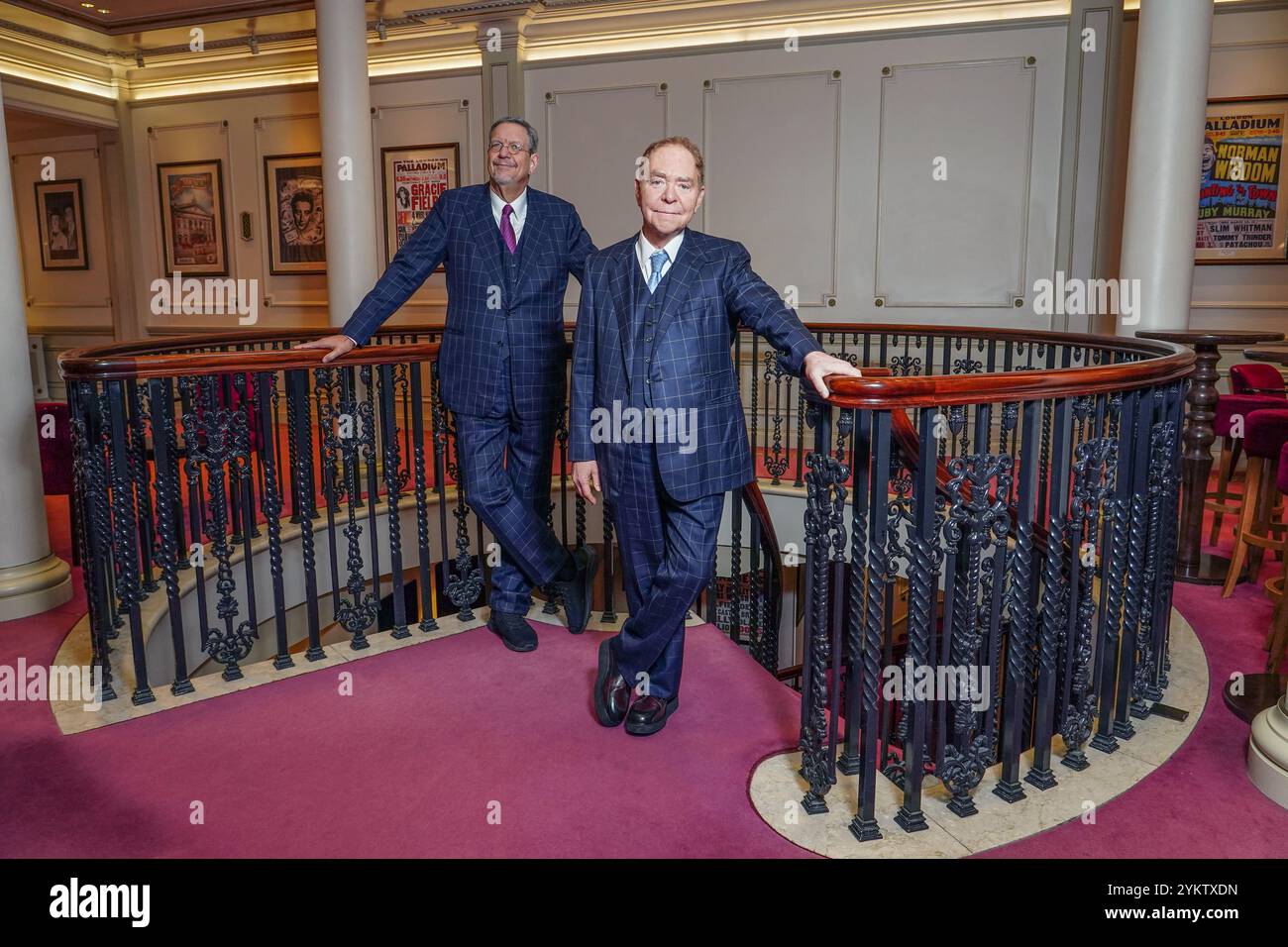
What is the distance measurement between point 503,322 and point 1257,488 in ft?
10.5

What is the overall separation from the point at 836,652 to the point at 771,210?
570cm

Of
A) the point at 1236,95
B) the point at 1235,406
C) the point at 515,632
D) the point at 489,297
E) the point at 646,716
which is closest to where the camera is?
the point at 646,716

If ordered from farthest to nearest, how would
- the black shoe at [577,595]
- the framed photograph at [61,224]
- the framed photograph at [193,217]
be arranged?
the framed photograph at [61,224], the framed photograph at [193,217], the black shoe at [577,595]

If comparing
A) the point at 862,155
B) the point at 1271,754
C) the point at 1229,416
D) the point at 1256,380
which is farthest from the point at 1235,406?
the point at 862,155

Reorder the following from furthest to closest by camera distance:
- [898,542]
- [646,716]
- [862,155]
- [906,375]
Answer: [862,155]
[906,375]
[898,542]
[646,716]

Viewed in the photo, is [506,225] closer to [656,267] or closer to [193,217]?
[656,267]

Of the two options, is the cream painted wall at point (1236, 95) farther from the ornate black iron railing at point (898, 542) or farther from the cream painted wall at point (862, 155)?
the ornate black iron railing at point (898, 542)

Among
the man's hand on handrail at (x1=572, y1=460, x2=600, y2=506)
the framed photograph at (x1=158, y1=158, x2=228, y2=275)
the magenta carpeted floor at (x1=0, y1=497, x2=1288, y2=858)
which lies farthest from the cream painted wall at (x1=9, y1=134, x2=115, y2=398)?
the man's hand on handrail at (x1=572, y1=460, x2=600, y2=506)

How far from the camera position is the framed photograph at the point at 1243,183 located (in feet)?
20.8

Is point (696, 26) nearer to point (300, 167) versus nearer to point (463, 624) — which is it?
point (300, 167)

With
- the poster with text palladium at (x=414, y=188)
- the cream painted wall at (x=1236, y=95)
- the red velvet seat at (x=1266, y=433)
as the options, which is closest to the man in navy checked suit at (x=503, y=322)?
the red velvet seat at (x=1266, y=433)

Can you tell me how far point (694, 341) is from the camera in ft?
8.20

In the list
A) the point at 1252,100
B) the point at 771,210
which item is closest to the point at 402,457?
the point at 771,210

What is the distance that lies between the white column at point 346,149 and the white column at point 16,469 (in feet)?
8.72
